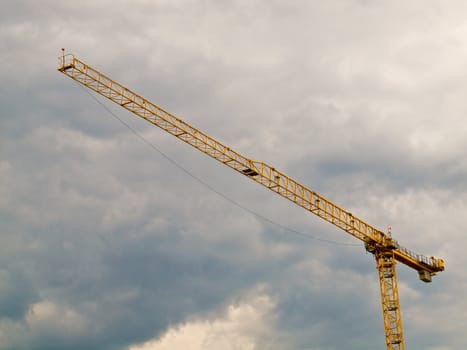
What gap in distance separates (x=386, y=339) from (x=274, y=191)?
36.8 metres

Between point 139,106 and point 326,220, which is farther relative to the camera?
point 326,220

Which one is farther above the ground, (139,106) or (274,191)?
(139,106)

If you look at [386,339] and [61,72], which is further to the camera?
[386,339]

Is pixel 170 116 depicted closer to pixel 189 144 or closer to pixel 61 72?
pixel 189 144

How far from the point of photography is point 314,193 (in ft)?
650

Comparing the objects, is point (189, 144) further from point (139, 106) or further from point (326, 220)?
point (326, 220)

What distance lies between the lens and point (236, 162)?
190 metres

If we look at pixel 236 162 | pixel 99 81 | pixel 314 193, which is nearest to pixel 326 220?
pixel 314 193

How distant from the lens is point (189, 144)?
622 feet

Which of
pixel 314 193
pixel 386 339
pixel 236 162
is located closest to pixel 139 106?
pixel 236 162

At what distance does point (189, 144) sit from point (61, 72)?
1066 inches

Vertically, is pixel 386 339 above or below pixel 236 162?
below

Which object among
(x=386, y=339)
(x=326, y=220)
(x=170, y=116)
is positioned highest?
(x=170, y=116)

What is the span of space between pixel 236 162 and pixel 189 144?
30.6 feet
